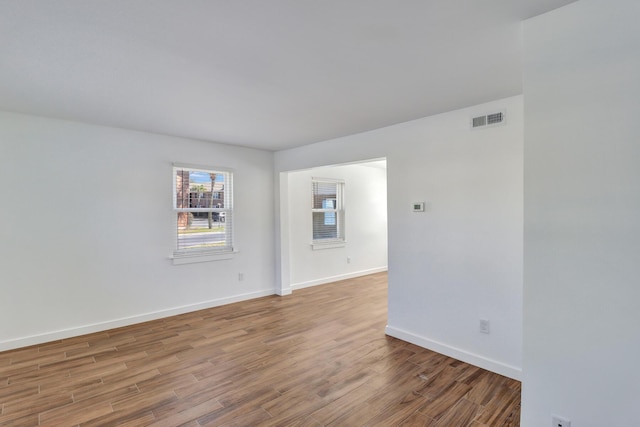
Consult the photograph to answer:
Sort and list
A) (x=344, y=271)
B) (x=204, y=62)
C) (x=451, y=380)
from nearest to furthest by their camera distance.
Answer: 1. (x=204, y=62)
2. (x=451, y=380)
3. (x=344, y=271)

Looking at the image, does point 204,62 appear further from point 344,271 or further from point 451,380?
point 344,271

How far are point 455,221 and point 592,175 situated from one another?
1.67 m

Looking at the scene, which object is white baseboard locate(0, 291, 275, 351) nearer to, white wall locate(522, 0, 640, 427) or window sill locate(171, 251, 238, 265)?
window sill locate(171, 251, 238, 265)

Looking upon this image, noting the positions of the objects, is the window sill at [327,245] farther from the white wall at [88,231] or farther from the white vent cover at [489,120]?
the white vent cover at [489,120]

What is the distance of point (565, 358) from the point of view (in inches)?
62.1

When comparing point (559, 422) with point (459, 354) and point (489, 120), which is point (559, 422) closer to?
point (459, 354)

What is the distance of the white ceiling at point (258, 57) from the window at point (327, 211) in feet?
10.0

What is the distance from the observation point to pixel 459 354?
3.10m

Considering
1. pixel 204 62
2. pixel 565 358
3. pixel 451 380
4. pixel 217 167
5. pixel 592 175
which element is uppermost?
pixel 204 62

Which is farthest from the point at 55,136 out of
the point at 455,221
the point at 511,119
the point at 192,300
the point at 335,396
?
the point at 511,119

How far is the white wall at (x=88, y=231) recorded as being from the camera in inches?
132

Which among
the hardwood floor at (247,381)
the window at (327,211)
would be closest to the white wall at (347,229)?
the window at (327,211)

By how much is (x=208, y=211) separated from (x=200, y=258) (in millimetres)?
719

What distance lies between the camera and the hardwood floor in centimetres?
223
